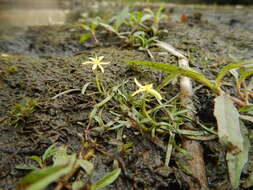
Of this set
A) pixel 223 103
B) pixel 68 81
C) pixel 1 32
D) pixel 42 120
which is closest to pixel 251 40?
pixel 223 103

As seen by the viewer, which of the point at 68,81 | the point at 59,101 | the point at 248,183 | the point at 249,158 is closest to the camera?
the point at 248,183

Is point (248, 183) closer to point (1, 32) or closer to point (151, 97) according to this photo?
point (151, 97)

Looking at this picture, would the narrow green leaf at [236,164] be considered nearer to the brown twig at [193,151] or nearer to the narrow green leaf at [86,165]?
the brown twig at [193,151]

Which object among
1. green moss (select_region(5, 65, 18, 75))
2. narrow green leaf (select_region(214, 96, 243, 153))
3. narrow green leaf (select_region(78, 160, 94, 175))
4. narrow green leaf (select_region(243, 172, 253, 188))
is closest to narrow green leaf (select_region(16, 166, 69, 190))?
narrow green leaf (select_region(78, 160, 94, 175))

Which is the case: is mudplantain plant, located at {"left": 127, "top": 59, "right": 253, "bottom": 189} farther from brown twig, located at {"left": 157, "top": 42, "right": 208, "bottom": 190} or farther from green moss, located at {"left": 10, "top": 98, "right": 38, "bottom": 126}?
green moss, located at {"left": 10, "top": 98, "right": 38, "bottom": 126}

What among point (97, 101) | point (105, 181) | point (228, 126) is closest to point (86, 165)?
point (105, 181)

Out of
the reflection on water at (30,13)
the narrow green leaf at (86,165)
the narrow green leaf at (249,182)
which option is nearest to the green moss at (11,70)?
the narrow green leaf at (86,165)

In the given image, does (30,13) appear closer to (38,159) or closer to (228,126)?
(38,159)
